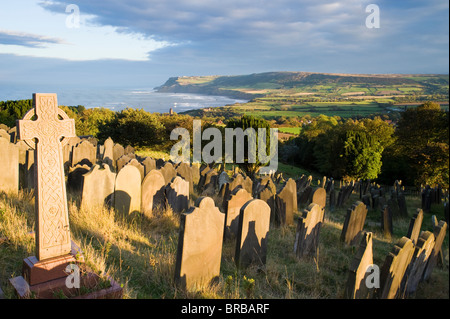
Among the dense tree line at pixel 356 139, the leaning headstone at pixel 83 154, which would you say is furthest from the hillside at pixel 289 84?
the leaning headstone at pixel 83 154

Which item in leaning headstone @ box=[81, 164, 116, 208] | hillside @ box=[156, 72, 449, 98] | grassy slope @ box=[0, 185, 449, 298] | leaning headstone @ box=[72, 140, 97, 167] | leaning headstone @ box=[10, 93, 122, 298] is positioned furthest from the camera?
hillside @ box=[156, 72, 449, 98]

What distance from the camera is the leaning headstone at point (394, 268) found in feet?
→ 12.5

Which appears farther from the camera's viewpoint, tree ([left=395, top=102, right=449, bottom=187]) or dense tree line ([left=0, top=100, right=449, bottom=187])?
dense tree line ([left=0, top=100, right=449, bottom=187])

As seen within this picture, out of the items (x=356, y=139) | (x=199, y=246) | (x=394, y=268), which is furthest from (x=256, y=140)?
(x=394, y=268)

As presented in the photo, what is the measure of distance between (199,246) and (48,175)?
2.23 meters

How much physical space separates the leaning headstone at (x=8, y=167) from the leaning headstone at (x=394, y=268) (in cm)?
801

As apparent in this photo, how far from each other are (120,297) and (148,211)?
3452 mm

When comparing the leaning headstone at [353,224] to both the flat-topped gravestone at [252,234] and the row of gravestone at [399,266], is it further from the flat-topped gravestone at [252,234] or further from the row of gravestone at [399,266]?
the flat-topped gravestone at [252,234]

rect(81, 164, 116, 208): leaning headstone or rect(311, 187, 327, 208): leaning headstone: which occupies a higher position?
rect(81, 164, 116, 208): leaning headstone

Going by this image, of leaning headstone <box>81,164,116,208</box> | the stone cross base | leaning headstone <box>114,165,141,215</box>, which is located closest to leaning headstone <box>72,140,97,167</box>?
leaning headstone <box>81,164,116,208</box>

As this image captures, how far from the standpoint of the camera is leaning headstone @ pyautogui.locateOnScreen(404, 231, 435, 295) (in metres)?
4.25

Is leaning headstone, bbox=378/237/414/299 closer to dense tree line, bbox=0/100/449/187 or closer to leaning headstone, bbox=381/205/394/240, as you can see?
leaning headstone, bbox=381/205/394/240

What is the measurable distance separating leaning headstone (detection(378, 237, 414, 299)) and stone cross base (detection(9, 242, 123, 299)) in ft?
11.1

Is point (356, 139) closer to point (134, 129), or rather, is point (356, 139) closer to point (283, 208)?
point (134, 129)
